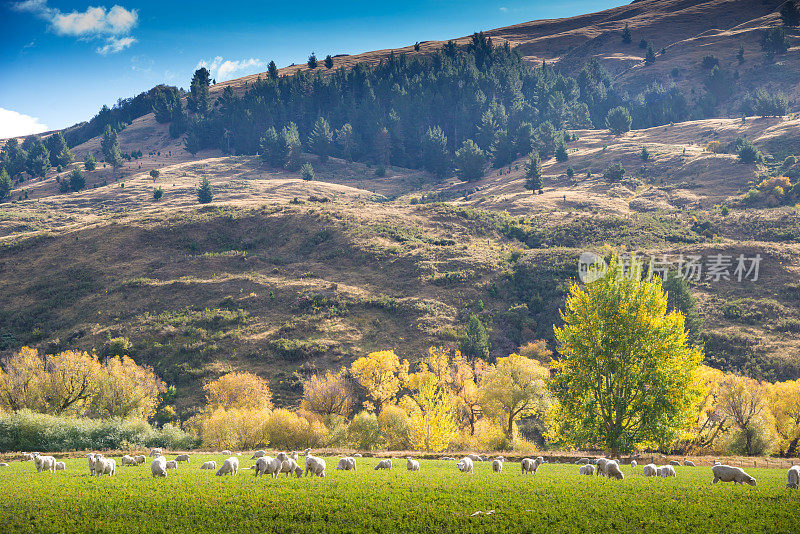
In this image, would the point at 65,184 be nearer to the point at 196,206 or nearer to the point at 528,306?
the point at 196,206

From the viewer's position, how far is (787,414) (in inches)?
2031

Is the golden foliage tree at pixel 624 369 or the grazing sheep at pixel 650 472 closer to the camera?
the grazing sheep at pixel 650 472

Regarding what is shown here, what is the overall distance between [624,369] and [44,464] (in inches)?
1410

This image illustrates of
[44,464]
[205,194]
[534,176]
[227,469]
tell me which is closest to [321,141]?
[205,194]

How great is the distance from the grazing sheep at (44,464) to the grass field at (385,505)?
3.57 meters

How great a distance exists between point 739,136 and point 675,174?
3667 centimetres

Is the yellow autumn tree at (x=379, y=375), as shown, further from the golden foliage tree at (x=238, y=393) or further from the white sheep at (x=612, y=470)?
the white sheep at (x=612, y=470)

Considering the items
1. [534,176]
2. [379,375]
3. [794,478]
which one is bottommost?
[379,375]

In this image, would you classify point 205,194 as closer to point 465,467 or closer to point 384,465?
point 384,465

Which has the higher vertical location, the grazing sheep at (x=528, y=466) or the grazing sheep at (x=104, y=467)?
the grazing sheep at (x=104, y=467)

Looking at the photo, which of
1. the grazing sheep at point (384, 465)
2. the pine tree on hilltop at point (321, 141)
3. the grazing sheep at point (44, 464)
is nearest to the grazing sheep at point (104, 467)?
the grazing sheep at point (44, 464)

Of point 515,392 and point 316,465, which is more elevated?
point 316,465

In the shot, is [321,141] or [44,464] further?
[321,141]

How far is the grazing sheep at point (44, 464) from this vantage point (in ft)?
87.6
